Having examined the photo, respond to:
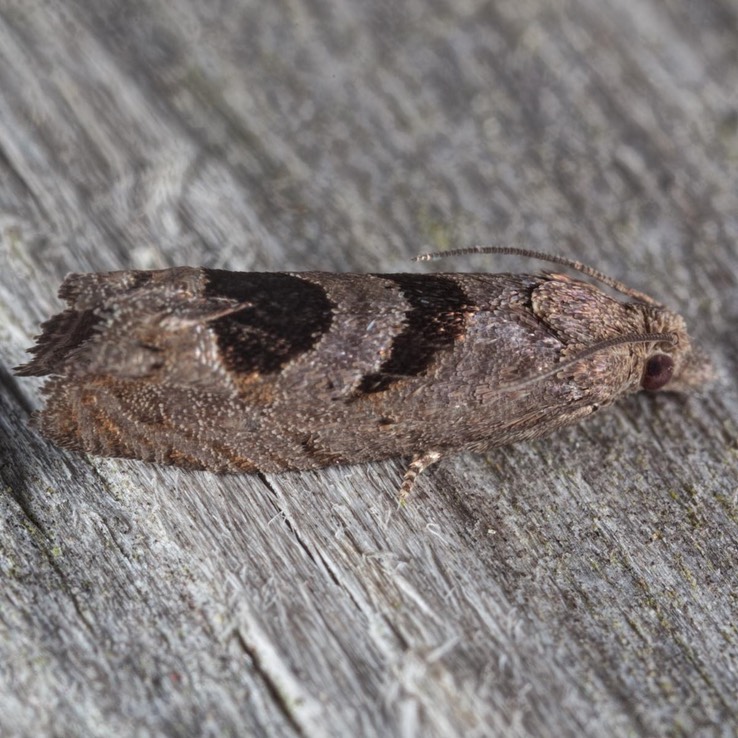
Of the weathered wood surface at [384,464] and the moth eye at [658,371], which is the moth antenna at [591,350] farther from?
the weathered wood surface at [384,464]

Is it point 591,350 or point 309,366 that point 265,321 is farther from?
point 591,350

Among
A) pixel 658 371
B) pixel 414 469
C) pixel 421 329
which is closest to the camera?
pixel 421 329

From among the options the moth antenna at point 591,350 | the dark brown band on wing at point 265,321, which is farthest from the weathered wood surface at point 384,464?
the dark brown band on wing at point 265,321

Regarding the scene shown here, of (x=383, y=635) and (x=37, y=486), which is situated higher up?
(x=37, y=486)

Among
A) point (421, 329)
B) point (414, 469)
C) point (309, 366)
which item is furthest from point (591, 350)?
point (309, 366)

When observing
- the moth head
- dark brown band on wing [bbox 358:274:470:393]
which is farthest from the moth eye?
dark brown band on wing [bbox 358:274:470:393]

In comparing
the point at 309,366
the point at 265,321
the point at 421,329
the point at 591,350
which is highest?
the point at 265,321

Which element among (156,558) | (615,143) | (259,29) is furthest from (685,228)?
(156,558)

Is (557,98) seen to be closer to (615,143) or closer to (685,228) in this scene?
(615,143)

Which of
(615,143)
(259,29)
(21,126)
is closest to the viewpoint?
(21,126)
